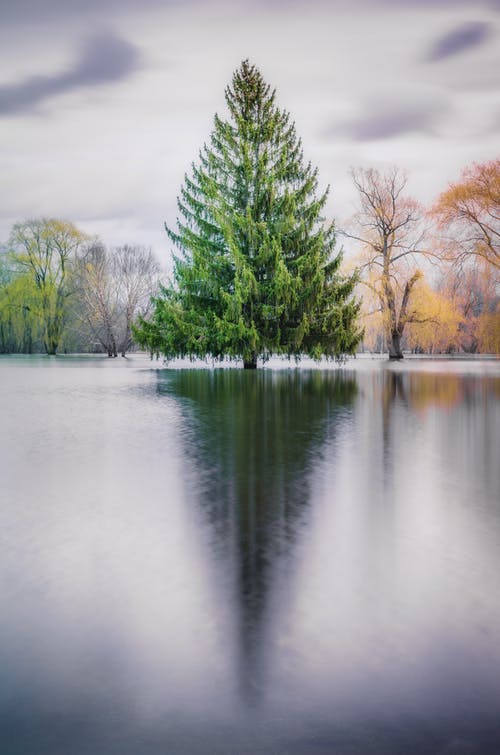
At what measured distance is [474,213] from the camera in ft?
99.6

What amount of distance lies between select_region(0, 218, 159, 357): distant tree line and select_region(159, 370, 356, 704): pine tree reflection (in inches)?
1831

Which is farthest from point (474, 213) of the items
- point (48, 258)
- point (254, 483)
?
point (48, 258)

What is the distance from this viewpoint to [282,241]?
28781 mm

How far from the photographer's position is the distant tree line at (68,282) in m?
59.0

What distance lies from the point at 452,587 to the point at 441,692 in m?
1.05

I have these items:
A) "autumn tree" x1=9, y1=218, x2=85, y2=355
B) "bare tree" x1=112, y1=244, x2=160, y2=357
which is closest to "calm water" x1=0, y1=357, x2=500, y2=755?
"bare tree" x1=112, y1=244, x2=160, y2=357

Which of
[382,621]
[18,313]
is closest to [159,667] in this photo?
[382,621]

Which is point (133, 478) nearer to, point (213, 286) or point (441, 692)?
point (441, 692)

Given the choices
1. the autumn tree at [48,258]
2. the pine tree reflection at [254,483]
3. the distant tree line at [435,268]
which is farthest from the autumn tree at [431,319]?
the autumn tree at [48,258]

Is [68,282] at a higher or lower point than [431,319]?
higher

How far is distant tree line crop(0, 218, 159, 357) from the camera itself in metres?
59.0

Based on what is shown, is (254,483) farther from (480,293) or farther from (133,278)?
(133,278)

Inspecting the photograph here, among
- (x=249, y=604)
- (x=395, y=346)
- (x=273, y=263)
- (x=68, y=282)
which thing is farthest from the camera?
(x=68, y=282)

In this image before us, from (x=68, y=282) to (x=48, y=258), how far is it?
308 centimetres
